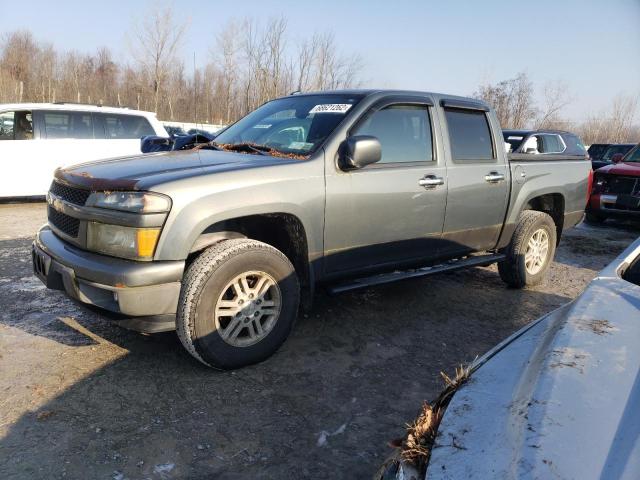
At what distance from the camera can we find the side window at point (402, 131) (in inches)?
148

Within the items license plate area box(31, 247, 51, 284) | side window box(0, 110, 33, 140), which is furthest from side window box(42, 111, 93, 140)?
license plate area box(31, 247, 51, 284)

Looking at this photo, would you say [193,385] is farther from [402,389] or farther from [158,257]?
[402,389]

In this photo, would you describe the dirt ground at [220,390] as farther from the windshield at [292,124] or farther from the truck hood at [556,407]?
the windshield at [292,124]

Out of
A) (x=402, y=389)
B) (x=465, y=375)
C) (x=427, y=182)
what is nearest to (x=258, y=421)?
(x=402, y=389)

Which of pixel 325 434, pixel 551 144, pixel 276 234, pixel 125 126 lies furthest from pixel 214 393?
pixel 551 144

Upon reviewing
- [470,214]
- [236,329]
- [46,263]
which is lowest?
[236,329]

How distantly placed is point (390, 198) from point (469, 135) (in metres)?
1.31

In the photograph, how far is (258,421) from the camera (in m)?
2.69

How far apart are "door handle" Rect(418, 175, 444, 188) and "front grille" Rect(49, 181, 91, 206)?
239 cm

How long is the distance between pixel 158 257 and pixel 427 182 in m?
2.17

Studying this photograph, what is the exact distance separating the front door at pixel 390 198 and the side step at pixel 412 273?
4.1 inches

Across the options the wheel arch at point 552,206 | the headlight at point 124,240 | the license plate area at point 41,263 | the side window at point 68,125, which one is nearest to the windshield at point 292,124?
the headlight at point 124,240

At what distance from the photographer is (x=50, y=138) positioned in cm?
895

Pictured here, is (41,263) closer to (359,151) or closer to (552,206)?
(359,151)
